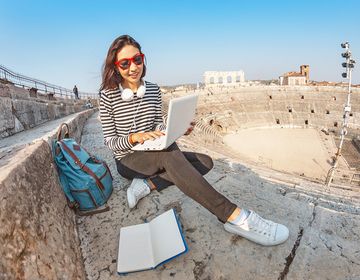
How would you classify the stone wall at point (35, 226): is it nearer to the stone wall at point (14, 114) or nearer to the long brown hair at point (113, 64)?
the long brown hair at point (113, 64)

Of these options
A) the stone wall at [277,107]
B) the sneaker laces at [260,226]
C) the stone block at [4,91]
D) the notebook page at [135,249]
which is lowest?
the stone wall at [277,107]

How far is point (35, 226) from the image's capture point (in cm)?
122

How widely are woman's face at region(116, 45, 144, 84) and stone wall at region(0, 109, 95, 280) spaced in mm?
957

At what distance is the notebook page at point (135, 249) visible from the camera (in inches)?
60.4

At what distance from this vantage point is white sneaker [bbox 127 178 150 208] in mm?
2133

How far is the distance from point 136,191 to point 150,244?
0.59 meters

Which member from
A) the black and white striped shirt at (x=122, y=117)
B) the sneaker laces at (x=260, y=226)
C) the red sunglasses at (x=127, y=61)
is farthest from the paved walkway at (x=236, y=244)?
Answer: the red sunglasses at (x=127, y=61)

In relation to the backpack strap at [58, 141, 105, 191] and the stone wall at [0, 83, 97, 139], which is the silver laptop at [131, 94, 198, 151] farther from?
the stone wall at [0, 83, 97, 139]

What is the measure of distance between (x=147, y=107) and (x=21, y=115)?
289cm

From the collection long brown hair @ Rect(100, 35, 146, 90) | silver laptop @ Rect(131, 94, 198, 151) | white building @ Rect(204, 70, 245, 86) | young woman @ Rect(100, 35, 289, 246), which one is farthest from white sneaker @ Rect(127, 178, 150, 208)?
white building @ Rect(204, 70, 245, 86)

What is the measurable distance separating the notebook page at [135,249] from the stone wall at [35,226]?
0.83ft

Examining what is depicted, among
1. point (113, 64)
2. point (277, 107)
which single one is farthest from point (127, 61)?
point (277, 107)

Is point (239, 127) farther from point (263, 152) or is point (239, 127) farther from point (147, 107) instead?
point (147, 107)

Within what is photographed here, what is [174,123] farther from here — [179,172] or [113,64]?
[113,64]
